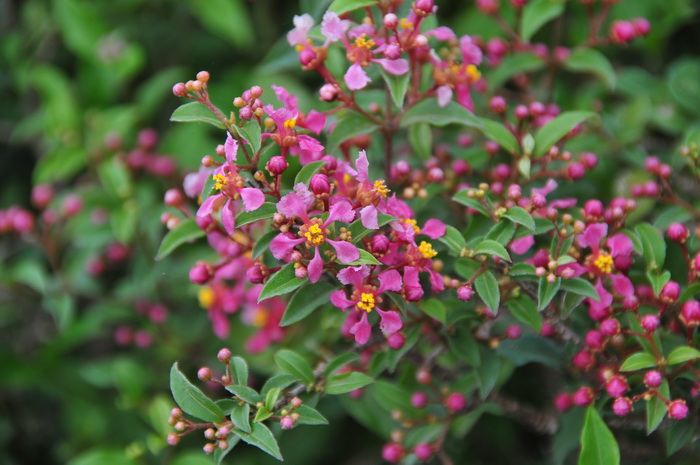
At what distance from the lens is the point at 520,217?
160 centimetres

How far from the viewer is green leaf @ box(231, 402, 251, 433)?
5.05 ft

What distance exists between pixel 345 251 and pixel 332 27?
0.54 metres

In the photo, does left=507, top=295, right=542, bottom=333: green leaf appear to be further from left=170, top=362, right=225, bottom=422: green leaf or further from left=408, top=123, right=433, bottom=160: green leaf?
left=170, top=362, right=225, bottom=422: green leaf

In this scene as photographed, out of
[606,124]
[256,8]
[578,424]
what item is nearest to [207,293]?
[578,424]

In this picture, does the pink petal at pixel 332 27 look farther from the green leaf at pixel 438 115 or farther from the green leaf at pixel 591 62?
the green leaf at pixel 591 62

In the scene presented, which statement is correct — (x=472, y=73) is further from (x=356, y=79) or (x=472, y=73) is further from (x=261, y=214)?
(x=261, y=214)

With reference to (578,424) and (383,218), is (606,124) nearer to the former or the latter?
(578,424)

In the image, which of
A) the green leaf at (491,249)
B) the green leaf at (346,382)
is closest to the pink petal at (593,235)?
the green leaf at (491,249)

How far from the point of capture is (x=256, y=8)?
11.2ft

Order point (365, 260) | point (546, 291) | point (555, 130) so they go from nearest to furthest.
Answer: point (365, 260) → point (546, 291) → point (555, 130)

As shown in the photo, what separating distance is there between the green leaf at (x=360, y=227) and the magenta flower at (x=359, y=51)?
0.33 meters

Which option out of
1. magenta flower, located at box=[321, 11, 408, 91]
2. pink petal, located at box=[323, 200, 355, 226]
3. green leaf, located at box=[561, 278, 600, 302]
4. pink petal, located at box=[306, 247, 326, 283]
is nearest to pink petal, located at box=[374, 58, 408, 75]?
magenta flower, located at box=[321, 11, 408, 91]

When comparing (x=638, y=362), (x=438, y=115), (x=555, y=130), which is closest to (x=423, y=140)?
(x=438, y=115)

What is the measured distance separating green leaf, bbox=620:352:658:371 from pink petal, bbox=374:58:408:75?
77 cm
